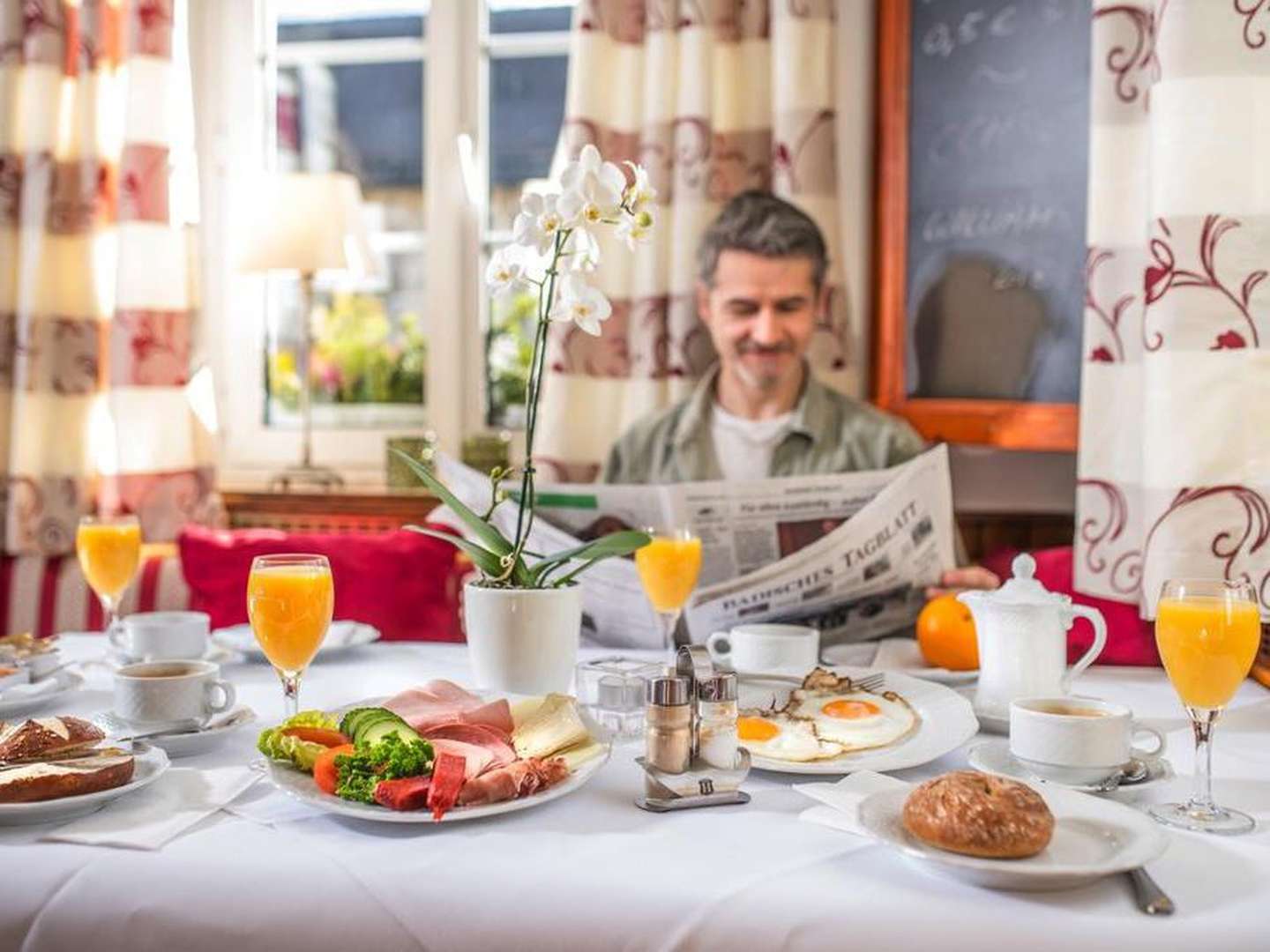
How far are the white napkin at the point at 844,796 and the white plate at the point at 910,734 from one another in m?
0.04

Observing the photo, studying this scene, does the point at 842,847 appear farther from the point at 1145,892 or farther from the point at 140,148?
the point at 140,148

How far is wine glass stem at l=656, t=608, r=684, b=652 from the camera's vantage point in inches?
56.7

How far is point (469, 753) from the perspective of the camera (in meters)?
0.88

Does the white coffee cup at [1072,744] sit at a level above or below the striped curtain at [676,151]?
below

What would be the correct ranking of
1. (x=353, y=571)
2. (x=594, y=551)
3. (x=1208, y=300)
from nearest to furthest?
(x=594, y=551) < (x=1208, y=300) < (x=353, y=571)

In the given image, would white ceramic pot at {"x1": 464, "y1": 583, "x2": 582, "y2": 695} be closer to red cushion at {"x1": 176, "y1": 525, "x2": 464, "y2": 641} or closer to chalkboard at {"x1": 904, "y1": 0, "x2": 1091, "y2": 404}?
red cushion at {"x1": 176, "y1": 525, "x2": 464, "y2": 641}

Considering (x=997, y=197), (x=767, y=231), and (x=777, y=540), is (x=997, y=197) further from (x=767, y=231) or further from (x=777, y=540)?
(x=777, y=540)

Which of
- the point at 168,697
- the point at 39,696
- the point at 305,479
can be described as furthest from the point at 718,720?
the point at 305,479

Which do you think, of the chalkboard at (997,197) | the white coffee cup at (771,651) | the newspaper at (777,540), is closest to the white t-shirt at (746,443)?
the chalkboard at (997,197)

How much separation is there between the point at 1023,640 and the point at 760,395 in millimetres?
1211

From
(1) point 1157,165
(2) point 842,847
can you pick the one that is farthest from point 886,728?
(1) point 1157,165

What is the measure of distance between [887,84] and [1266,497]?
1285mm

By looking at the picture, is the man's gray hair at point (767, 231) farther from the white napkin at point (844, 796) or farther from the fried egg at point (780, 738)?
the white napkin at point (844, 796)

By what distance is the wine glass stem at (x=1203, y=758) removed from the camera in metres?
0.87
